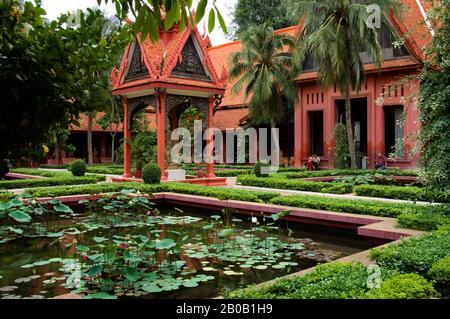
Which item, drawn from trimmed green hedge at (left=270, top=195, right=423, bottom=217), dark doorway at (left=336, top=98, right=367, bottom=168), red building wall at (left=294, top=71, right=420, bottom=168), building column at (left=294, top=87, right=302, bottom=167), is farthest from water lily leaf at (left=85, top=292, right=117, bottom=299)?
dark doorway at (left=336, top=98, right=367, bottom=168)

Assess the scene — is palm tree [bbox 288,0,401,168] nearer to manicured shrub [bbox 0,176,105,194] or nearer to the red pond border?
the red pond border

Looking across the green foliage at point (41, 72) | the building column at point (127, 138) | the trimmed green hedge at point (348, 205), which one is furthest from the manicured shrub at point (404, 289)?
the building column at point (127, 138)

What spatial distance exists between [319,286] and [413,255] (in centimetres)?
140

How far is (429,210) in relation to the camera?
7594 mm

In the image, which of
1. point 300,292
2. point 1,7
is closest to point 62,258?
point 300,292

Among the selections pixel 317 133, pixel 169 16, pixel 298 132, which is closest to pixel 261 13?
pixel 317 133

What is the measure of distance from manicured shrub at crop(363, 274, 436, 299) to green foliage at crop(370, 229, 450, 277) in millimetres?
378

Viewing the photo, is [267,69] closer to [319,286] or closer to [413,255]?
[413,255]

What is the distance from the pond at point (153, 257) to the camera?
496cm

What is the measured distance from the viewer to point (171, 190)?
12562mm

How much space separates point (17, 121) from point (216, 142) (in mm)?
26786

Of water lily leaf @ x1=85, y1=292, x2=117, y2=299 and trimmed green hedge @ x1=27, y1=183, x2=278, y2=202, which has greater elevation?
trimmed green hedge @ x1=27, y1=183, x2=278, y2=202

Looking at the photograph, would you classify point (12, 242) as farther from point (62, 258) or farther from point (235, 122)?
point (235, 122)

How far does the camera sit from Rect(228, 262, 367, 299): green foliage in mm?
3621
